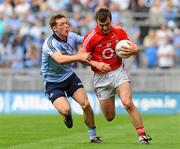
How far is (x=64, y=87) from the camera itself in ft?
47.0

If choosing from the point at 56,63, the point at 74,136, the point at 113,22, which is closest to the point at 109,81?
the point at 56,63

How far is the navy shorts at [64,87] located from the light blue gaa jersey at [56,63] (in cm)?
8

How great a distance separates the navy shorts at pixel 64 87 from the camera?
14242mm

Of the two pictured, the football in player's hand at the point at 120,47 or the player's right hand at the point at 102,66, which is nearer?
the player's right hand at the point at 102,66

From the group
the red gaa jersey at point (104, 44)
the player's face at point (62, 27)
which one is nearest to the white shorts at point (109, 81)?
the red gaa jersey at point (104, 44)

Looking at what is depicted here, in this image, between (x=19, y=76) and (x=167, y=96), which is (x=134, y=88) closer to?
(x=167, y=96)

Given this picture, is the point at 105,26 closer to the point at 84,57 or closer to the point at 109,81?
the point at 84,57

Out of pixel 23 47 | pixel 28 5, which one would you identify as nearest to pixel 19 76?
pixel 23 47

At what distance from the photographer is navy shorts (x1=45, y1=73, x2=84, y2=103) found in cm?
1424

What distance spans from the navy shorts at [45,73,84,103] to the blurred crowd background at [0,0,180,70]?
13.4m

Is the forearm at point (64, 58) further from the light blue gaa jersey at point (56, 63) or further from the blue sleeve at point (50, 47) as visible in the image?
the light blue gaa jersey at point (56, 63)

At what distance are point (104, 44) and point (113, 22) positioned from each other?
14563 mm

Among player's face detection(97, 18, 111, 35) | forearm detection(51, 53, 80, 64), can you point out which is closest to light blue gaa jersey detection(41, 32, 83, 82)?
forearm detection(51, 53, 80, 64)

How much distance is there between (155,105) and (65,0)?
600cm
